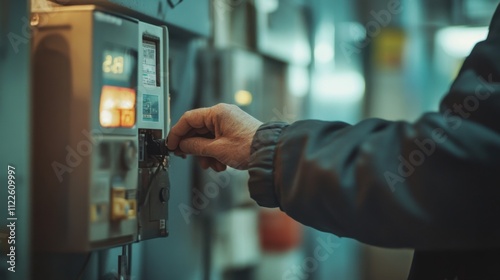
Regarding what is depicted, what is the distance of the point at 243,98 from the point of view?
3.25 m

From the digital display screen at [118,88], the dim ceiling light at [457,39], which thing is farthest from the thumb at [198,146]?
the dim ceiling light at [457,39]

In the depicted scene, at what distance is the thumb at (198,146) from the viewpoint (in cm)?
121

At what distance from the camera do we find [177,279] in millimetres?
1667

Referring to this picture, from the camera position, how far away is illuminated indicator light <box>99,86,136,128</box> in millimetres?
1124

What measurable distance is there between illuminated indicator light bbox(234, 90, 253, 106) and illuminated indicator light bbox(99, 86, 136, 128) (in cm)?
195

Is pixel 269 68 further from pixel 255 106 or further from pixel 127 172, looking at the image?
pixel 127 172

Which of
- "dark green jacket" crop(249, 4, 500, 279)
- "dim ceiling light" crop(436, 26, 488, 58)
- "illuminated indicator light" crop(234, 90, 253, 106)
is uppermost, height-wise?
"dim ceiling light" crop(436, 26, 488, 58)

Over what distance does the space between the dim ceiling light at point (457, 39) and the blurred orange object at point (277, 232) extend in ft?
4.57

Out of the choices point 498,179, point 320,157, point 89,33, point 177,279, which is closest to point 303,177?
point 320,157

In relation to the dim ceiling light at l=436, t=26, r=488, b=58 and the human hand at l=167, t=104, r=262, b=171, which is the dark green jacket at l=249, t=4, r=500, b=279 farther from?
the dim ceiling light at l=436, t=26, r=488, b=58

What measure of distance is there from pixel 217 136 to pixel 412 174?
421 millimetres

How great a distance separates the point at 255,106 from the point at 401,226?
248 cm

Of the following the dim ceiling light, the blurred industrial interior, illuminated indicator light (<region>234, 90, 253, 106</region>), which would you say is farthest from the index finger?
the dim ceiling light

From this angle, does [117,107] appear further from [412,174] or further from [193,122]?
[412,174]
